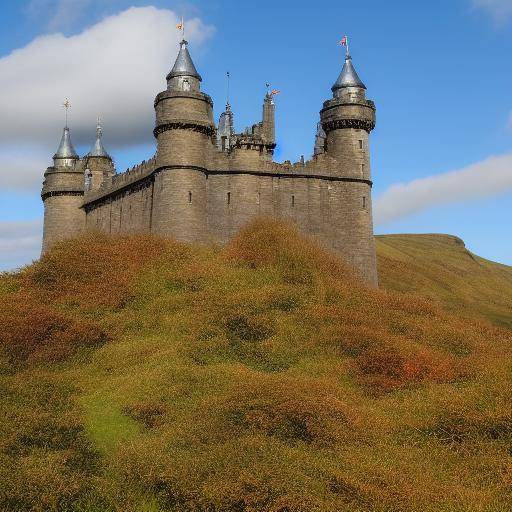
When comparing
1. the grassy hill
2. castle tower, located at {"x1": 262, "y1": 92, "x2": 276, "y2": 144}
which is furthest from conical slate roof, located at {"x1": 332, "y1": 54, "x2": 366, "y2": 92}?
the grassy hill

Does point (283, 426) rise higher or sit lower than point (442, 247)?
lower

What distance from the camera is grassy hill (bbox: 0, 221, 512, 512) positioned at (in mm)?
11828

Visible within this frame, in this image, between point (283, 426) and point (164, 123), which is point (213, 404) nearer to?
point (283, 426)

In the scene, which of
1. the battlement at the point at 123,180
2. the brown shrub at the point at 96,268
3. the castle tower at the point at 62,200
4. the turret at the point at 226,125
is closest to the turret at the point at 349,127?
the turret at the point at 226,125

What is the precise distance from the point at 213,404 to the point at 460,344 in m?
10.5

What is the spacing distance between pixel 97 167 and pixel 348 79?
808 inches

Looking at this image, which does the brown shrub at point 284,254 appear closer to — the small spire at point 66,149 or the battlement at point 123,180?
the battlement at point 123,180

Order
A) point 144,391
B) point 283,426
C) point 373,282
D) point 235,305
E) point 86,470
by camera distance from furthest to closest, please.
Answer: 1. point 373,282
2. point 235,305
3. point 144,391
4. point 283,426
5. point 86,470

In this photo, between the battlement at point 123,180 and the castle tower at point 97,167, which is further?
the castle tower at point 97,167

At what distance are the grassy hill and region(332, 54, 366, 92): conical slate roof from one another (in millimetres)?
15945

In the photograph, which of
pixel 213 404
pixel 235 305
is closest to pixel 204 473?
pixel 213 404

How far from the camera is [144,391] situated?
1759 centimetres

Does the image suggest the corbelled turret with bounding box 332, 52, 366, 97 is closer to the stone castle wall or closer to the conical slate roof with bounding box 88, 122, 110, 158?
the stone castle wall

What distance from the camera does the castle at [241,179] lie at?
37.7m
